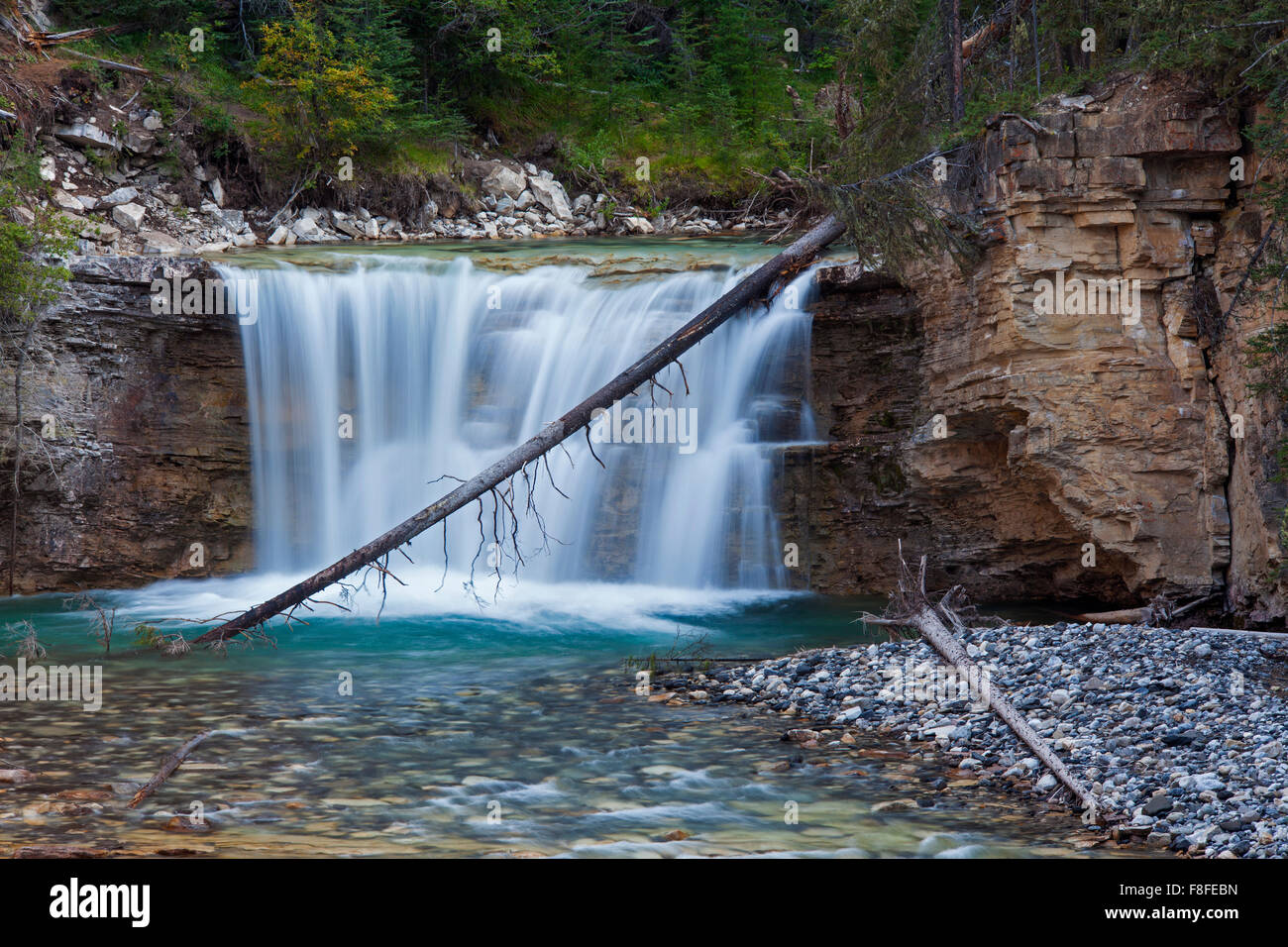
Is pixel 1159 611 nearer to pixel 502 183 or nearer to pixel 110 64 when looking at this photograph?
pixel 502 183

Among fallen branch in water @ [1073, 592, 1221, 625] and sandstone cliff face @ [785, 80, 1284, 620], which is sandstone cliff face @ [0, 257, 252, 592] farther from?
fallen branch in water @ [1073, 592, 1221, 625]

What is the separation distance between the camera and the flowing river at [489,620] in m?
5.68

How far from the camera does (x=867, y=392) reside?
41.3 feet

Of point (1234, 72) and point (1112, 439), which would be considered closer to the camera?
point (1234, 72)

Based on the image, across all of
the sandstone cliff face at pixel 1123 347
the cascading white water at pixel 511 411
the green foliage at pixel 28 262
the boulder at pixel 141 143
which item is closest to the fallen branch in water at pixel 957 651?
the sandstone cliff face at pixel 1123 347

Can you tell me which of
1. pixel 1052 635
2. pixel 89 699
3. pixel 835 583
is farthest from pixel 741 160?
pixel 89 699

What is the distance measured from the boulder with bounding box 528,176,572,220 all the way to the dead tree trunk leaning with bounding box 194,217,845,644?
1116 cm

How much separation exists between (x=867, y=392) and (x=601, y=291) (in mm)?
3559

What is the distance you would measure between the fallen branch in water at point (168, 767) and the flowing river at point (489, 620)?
83 millimetres

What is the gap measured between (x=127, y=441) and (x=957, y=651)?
32.5 feet

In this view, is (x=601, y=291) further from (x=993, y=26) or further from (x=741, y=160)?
(x=741, y=160)

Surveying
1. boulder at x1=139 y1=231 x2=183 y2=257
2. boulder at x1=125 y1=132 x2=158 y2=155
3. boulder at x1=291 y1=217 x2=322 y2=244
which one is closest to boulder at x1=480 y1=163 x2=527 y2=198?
boulder at x1=291 y1=217 x2=322 y2=244

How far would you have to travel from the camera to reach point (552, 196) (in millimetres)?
20844

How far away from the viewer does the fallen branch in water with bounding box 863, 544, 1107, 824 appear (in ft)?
19.4
